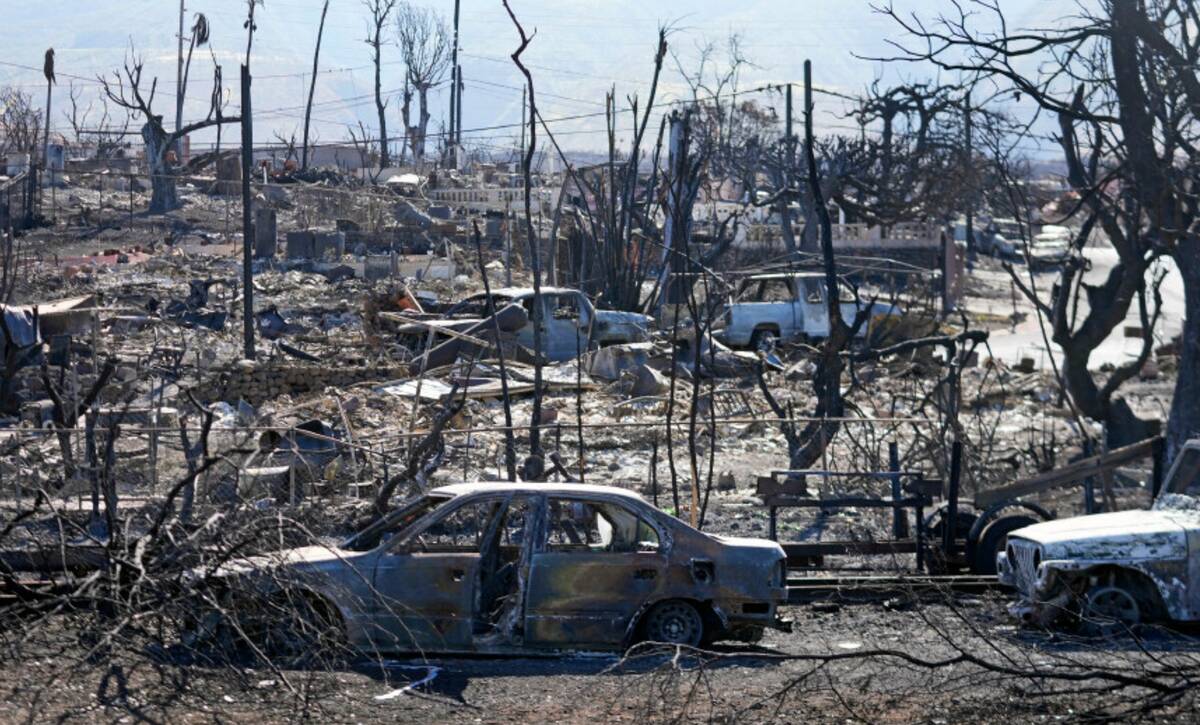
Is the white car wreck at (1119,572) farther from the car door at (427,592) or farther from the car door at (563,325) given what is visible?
the car door at (563,325)

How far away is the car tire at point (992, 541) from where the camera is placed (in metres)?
13.0

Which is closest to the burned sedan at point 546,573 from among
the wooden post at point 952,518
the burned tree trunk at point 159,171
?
the wooden post at point 952,518

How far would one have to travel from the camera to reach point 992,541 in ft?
43.0

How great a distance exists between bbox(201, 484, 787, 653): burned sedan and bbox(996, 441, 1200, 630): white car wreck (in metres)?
2.08

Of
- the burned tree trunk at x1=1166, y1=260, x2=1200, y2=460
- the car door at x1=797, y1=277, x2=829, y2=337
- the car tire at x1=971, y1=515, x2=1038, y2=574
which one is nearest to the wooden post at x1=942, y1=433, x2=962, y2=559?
the car tire at x1=971, y1=515, x2=1038, y2=574

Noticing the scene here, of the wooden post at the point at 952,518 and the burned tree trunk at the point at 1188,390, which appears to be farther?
the burned tree trunk at the point at 1188,390

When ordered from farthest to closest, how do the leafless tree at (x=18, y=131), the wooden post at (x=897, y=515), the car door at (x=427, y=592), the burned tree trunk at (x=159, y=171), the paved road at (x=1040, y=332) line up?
1. the leafless tree at (x=18, y=131)
2. the burned tree trunk at (x=159, y=171)
3. the paved road at (x=1040, y=332)
4. the wooden post at (x=897, y=515)
5. the car door at (x=427, y=592)

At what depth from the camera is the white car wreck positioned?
10.8 metres

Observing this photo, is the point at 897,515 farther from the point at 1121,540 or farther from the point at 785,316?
the point at 785,316

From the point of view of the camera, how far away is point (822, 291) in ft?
91.1

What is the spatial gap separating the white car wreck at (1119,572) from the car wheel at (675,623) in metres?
2.44

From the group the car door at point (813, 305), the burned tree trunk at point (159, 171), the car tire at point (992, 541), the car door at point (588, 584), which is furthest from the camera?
the burned tree trunk at point (159, 171)

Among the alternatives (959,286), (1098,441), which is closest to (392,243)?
(959,286)

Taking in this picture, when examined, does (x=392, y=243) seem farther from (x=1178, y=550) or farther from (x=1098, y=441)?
(x=1178, y=550)
